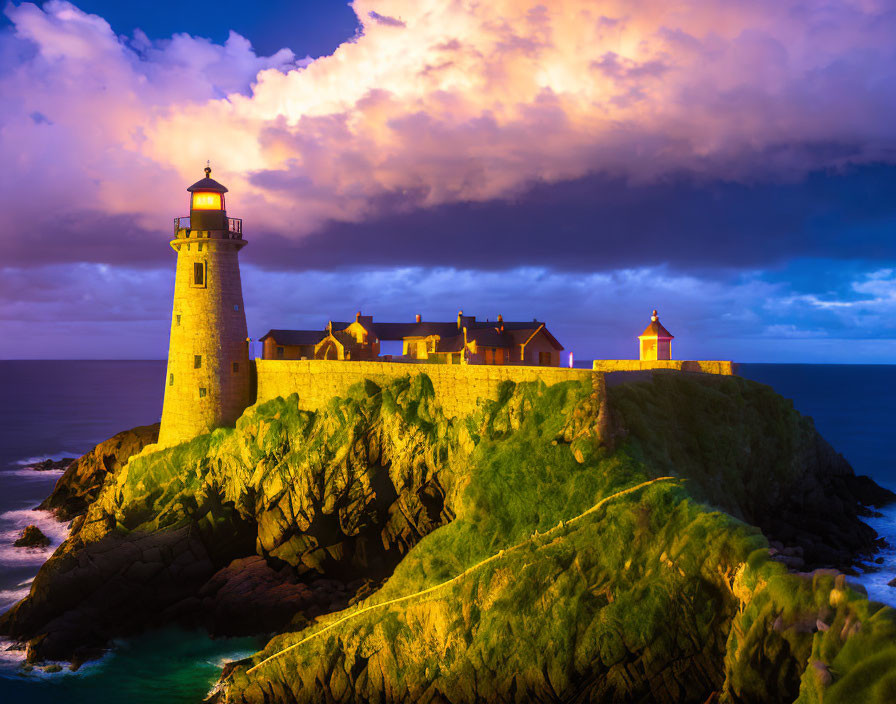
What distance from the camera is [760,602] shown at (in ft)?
53.1

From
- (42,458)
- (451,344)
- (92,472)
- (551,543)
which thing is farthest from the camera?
(42,458)

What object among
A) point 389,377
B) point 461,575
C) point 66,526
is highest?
point 389,377

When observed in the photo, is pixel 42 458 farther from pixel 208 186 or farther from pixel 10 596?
pixel 208 186

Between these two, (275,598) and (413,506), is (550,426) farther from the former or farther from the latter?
(275,598)

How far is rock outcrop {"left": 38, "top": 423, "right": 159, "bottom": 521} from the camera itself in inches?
1842

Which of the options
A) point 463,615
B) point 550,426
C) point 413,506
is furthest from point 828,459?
point 463,615

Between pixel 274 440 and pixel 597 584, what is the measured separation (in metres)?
22.0

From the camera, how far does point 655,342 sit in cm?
3894

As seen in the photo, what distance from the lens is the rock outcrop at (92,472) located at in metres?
46.8

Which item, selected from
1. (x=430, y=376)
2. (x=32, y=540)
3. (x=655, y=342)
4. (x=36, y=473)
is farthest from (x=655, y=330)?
(x=36, y=473)

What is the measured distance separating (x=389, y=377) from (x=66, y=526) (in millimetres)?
25582

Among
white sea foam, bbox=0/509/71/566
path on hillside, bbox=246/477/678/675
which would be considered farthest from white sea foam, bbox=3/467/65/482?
path on hillside, bbox=246/477/678/675

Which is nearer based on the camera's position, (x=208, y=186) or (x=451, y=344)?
(x=208, y=186)

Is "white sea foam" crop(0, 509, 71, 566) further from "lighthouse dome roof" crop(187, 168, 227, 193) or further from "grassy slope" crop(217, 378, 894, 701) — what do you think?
"lighthouse dome roof" crop(187, 168, 227, 193)
